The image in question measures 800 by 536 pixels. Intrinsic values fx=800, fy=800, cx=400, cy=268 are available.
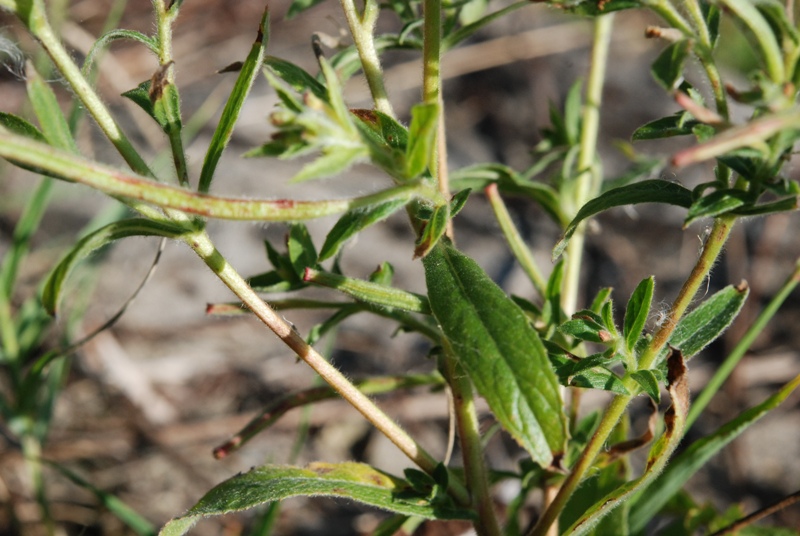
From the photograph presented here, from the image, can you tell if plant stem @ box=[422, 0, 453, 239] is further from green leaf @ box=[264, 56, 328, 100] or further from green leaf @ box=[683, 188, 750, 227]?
green leaf @ box=[683, 188, 750, 227]

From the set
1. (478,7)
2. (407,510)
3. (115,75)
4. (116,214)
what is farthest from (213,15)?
(407,510)

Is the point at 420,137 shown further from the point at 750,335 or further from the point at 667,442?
the point at 750,335

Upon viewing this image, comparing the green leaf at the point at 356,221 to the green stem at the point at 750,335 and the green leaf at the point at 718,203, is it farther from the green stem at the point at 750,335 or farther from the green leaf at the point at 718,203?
the green stem at the point at 750,335

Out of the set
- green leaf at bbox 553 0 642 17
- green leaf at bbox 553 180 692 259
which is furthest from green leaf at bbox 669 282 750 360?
green leaf at bbox 553 0 642 17

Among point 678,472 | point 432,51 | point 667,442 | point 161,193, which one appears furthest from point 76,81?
point 678,472

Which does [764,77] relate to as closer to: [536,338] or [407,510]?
[536,338]
